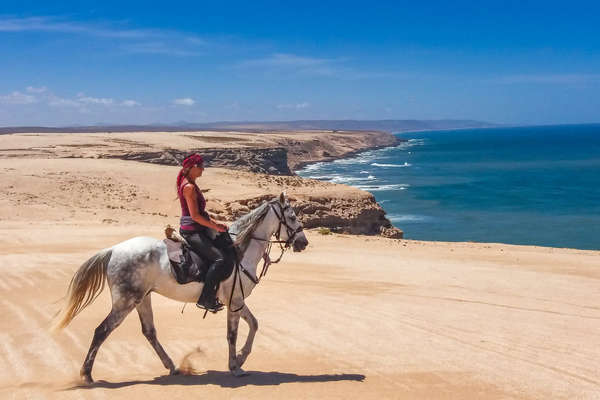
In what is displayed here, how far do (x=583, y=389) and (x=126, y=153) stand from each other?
55.0 m

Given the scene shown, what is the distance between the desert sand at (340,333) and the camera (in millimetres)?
6996

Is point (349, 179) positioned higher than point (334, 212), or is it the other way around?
point (334, 212)

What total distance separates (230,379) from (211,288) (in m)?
1.24

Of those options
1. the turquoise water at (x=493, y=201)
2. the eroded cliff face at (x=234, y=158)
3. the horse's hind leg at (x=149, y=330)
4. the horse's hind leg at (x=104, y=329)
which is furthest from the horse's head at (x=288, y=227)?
the eroded cliff face at (x=234, y=158)

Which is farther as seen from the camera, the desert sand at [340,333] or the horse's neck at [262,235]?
the horse's neck at [262,235]

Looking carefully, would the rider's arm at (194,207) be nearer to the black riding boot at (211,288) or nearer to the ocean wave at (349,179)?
the black riding boot at (211,288)

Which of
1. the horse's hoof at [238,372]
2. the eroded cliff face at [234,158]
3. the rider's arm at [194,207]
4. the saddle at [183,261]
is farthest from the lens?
the eroded cliff face at [234,158]

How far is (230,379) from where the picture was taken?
7.14 meters

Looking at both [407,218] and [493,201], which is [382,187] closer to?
[493,201]

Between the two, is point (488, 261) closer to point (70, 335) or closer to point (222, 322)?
point (222, 322)

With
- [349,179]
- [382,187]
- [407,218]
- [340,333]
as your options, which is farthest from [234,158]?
[340,333]

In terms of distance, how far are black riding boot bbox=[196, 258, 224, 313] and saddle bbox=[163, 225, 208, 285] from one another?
0.10 m

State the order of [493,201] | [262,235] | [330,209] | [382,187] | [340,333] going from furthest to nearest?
1. [382,187]
2. [493,201]
3. [330,209]
4. [340,333]
5. [262,235]

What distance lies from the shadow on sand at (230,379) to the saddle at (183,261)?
1.29 metres
